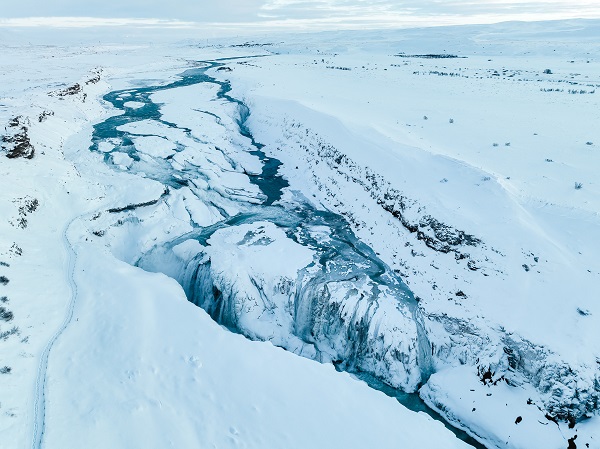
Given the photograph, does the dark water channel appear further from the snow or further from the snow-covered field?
the snow

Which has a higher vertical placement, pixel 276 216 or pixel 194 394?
pixel 276 216

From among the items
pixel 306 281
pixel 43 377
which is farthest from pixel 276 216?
pixel 43 377

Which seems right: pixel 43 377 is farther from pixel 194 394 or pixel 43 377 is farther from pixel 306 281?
pixel 306 281

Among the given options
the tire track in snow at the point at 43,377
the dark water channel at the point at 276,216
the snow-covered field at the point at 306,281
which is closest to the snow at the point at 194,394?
the snow-covered field at the point at 306,281

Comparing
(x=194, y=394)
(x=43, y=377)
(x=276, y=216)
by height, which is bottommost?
(x=194, y=394)

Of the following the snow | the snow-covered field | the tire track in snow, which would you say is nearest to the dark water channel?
the snow-covered field

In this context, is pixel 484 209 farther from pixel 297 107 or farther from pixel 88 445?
pixel 297 107
